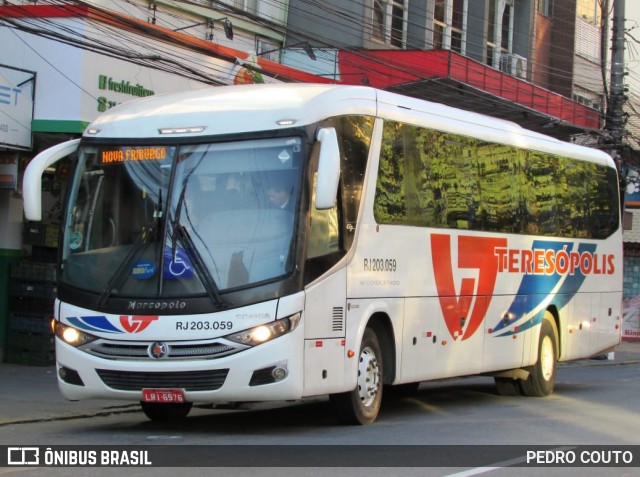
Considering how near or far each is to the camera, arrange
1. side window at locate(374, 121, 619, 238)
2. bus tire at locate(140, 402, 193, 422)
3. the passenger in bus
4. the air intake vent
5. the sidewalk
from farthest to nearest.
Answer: the sidewalk
side window at locate(374, 121, 619, 238)
bus tire at locate(140, 402, 193, 422)
the air intake vent
the passenger in bus

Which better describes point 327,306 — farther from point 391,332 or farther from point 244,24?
point 244,24

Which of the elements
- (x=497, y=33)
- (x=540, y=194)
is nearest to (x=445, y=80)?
(x=540, y=194)

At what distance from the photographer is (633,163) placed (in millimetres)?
33906

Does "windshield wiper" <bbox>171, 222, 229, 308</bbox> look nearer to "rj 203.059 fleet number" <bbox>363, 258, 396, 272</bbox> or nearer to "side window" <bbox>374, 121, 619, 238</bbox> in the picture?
"rj 203.059 fleet number" <bbox>363, 258, 396, 272</bbox>

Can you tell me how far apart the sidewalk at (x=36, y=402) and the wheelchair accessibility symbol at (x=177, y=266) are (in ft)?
9.55

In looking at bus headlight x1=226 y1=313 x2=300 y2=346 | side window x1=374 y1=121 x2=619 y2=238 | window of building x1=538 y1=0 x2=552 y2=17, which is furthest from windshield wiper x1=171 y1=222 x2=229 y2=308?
window of building x1=538 y1=0 x2=552 y2=17

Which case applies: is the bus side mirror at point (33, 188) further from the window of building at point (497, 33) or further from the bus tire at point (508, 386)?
the window of building at point (497, 33)

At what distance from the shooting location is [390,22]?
1156 inches

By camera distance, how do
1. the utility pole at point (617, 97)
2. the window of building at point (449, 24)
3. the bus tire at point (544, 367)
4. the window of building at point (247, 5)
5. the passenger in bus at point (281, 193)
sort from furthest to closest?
1. the window of building at point (449, 24)
2. the utility pole at point (617, 97)
3. the window of building at point (247, 5)
4. the bus tire at point (544, 367)
5. the passenger in bus at point (281, 193)

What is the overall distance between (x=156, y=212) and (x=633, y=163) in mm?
26113

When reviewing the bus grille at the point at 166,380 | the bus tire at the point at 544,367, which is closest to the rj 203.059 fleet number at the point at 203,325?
the bus grille at the point at 166,380

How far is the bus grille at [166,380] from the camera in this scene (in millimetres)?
10109

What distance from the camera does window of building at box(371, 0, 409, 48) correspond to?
2875 cm

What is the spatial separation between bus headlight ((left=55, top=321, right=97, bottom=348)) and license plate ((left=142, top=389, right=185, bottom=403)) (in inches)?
31.3
